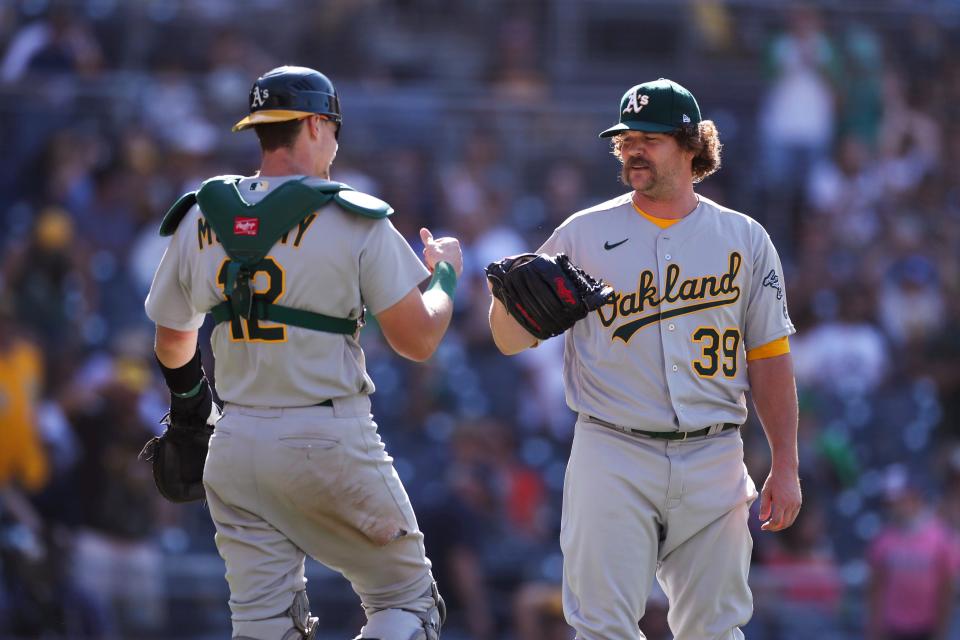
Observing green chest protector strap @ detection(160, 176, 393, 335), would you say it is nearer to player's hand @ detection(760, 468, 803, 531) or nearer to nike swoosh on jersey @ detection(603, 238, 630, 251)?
nike swoosh on jersey @ detection(603, 238, 630, 251)

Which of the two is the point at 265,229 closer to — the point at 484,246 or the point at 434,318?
the point at 434,318

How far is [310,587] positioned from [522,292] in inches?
213

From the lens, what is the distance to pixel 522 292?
4664 millimetres

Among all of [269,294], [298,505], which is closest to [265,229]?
[269,294]

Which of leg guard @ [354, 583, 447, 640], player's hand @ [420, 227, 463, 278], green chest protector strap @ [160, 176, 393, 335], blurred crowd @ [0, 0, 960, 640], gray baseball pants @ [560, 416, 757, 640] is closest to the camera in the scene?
green chest protector strap @ [160, 176, 393, 335]

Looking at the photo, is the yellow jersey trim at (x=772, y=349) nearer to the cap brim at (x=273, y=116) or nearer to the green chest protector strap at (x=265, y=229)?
the green chest protector strap at (x=265, y=229)

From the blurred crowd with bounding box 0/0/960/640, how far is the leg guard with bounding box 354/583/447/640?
14.2 feet

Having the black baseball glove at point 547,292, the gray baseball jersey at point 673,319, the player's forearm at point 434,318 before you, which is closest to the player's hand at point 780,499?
the gray baseball jersey at point 673,319

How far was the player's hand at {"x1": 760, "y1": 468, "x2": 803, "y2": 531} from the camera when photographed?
4.79 metres

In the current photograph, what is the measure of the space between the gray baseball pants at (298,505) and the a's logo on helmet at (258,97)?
975 mm

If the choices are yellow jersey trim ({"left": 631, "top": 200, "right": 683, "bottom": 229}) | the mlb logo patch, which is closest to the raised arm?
the mlb logo patch

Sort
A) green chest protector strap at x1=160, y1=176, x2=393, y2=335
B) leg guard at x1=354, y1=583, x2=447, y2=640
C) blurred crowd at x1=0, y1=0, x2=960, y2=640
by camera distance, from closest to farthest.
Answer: green chest protector strap at x1=160, y1=176, x2=393, y2=335 → leg guard at x1=354, y1=583, x2=447, y2=640 → blurred crowd at x1=0, y1=0, x2=960, y2=640

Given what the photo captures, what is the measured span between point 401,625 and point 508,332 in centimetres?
103

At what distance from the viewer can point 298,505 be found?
447 cm
